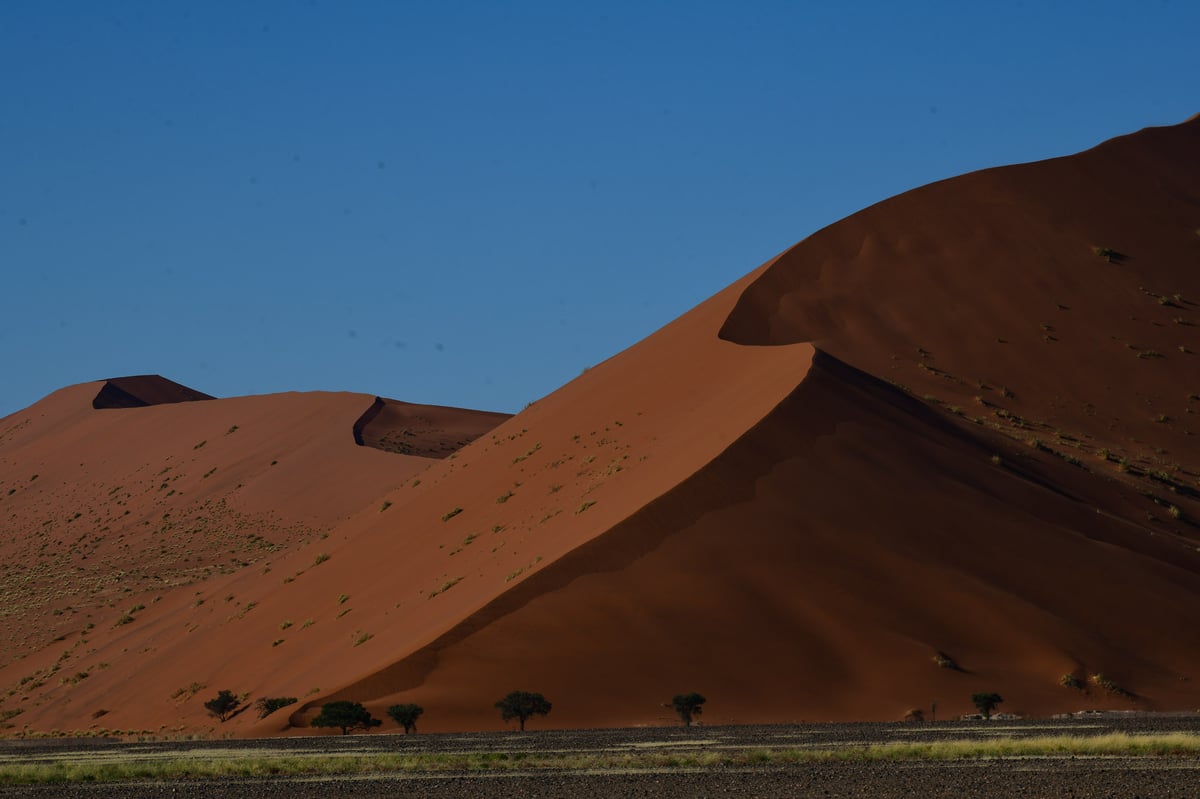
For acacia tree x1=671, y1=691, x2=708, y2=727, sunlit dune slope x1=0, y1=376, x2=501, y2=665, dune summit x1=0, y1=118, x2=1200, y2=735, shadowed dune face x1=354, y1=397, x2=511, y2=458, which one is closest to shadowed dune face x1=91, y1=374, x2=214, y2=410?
sunlit dune slope x1=0, y1=376, x2=501, y2=665

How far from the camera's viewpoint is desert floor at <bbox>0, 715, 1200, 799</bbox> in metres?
18.9

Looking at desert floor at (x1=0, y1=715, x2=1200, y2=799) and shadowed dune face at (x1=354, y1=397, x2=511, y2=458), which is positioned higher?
shadowed dune face at (x1=354, y1=397, x2=511, y2=458)

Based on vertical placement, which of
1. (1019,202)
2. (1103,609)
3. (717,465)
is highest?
(1019,202)

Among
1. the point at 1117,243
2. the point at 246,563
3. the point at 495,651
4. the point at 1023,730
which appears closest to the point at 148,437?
the point at 246,563

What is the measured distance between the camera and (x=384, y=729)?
3344cm

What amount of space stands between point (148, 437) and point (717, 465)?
71061mm

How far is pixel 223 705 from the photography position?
1544 inches

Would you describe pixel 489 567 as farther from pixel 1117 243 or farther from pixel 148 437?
pixel 148 437

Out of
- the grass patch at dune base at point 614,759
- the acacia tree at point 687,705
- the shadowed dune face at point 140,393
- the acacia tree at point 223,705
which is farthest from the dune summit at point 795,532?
the shadowed dune face at point 140,393

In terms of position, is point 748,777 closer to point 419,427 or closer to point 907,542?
point 907,542

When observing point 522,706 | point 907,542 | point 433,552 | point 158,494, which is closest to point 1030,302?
point 907,542

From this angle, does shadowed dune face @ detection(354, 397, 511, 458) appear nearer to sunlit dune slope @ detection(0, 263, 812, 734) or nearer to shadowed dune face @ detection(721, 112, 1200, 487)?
sunlit dune slope @ detection(0, 263, 812, 734)

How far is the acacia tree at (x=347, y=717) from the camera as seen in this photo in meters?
33.5

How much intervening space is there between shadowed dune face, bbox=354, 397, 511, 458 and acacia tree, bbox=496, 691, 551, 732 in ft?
192
